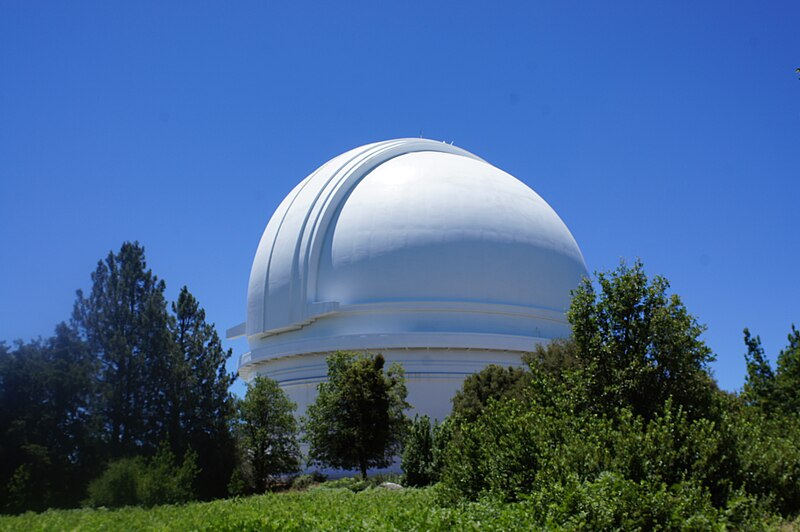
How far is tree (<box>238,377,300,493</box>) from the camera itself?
2969 centimetres

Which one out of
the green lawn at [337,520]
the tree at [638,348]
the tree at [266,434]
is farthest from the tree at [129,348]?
the tree at [638,348]

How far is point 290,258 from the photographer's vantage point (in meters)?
38.6

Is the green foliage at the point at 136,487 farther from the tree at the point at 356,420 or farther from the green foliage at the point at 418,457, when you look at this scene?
the green foliage at the point at 418,457

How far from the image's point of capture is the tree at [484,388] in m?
27.8

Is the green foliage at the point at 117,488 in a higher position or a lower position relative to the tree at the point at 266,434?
lower

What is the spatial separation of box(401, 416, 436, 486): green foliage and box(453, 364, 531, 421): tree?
1547 millimetres

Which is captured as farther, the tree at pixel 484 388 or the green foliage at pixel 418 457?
the tree at pixel 484 388

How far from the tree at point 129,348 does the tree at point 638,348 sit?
16713 mm

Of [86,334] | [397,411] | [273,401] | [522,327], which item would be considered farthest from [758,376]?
[86,334]

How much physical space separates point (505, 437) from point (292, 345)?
78.3ft

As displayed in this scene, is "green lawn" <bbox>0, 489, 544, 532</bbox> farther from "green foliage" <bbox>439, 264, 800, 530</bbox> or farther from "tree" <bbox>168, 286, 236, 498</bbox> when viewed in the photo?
"tree" <bbox>168, 286, 236, 498</bbox>

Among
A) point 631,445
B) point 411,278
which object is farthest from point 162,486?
point 411,278

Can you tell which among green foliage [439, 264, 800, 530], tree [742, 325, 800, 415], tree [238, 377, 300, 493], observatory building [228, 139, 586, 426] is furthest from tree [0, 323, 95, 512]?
tree [742, 325, 800, 415]

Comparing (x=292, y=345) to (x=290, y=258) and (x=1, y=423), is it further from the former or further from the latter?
(x=1, y=423)
